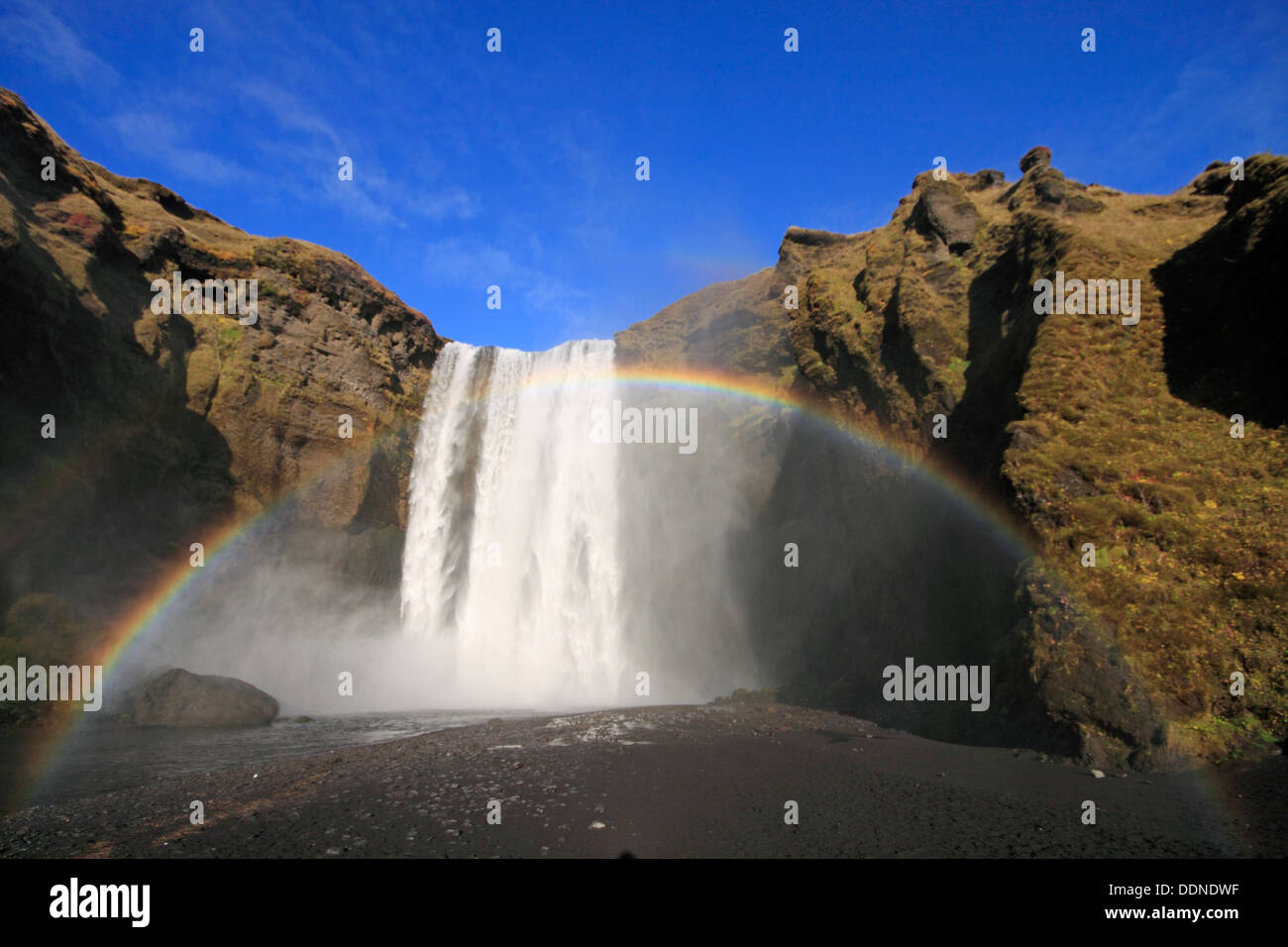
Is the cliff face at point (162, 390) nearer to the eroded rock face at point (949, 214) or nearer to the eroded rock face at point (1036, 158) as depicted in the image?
the eroded rock face at point (949, 214)

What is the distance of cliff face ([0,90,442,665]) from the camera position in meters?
21.2

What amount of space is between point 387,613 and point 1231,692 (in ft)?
113

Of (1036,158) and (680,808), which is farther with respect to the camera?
(1036,158)

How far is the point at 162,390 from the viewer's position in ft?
88.7

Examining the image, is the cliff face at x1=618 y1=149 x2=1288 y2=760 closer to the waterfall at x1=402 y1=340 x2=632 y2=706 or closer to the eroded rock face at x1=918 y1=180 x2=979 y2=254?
the eroded rock face at x1=918 y1=180 x2=979 y2=254

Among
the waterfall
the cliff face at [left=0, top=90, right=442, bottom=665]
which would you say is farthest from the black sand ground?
the waterfall

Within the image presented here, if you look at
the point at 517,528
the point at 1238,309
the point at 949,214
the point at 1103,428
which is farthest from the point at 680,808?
the point at 517,528

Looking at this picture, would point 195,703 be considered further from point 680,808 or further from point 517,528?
point 680,808

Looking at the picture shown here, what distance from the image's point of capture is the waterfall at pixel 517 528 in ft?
105

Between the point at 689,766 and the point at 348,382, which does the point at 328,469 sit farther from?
the point at 689,766

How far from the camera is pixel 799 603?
2678 cm

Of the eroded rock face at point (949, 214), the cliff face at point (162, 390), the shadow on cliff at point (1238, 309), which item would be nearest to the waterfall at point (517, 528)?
the cliff face at point (162, 390)

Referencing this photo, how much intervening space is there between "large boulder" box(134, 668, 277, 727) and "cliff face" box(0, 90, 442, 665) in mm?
3957

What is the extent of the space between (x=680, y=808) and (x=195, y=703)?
1856cm
